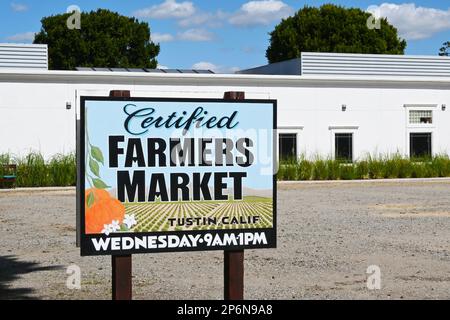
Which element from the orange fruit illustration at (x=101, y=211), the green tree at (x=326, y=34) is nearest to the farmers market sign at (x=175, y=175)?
the orange fruit illustration at (x=101, y=211)

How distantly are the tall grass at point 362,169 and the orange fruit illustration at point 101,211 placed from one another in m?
23.3

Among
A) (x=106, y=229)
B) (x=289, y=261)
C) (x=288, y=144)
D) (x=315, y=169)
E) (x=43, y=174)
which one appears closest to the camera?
(x=106, y=229)

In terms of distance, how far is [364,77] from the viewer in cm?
3275

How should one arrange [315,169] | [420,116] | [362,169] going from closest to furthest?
1. [315,169]
2. [362,169]
3. [420,116]

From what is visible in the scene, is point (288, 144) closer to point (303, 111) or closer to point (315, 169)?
point (303, 111)

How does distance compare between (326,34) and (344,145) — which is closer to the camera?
(344,145)

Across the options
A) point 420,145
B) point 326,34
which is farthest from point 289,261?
point 326,34

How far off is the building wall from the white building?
4 cm

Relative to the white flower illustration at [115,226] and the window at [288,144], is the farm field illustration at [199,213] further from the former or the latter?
the window at [288,144]

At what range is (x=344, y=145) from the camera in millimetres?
33000

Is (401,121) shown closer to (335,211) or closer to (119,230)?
(335,211)

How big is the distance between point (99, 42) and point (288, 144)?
30.0 metres
